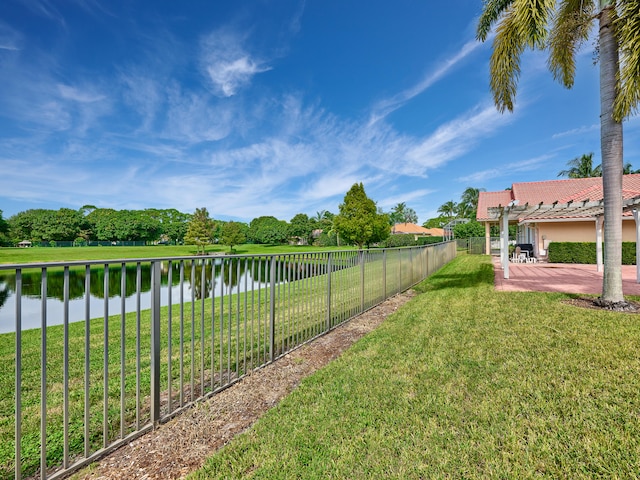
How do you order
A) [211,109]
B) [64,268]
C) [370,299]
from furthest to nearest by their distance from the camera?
[211,109], [370,299], [64,268]

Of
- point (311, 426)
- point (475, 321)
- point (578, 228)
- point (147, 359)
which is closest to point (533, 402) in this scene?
point (311, 426)

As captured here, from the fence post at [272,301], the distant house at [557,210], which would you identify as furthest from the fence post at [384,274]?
the distant house at [557,210]

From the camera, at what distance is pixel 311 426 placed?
2338 mm

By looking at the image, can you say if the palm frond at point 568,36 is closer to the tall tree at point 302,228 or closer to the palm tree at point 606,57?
the palm tree at point 606,57

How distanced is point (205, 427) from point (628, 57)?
28.0 ft

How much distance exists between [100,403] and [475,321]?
5.49 meters

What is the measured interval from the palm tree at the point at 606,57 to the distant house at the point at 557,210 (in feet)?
10.3

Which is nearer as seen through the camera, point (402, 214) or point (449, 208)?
point (449, 208)

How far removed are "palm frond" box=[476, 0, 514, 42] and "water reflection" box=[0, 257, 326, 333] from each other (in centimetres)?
798

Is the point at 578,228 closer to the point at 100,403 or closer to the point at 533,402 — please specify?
the point at 533,402

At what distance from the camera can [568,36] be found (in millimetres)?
7059

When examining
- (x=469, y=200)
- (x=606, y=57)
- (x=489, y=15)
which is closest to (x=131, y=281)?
(x=606, y=57)

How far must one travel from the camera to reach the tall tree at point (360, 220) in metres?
29.2

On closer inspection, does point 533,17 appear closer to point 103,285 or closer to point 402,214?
point 103,285
